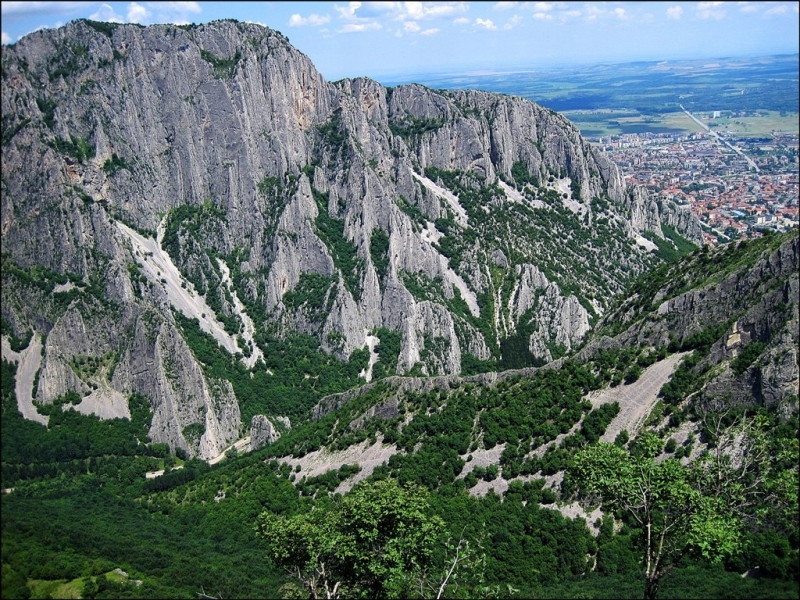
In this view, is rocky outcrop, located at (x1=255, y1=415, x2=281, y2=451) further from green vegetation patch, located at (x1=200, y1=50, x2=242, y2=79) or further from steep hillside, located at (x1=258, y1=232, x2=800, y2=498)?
green vegetation patch, located at (x1=200, y1=50, x2=242, y2=79)

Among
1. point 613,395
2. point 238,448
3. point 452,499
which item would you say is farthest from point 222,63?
point 452,499

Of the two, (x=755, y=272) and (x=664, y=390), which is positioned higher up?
(x=755, y=272)

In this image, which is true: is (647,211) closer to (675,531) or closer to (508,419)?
(508,419)

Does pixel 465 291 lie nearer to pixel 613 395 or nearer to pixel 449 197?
pixel 449 197

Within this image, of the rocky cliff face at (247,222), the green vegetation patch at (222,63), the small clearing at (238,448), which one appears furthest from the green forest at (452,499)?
the green vegetation patch at (222,63)

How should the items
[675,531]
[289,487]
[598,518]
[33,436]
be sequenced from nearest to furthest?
[675,531]
[598,518]
[289,487]
[33,436]

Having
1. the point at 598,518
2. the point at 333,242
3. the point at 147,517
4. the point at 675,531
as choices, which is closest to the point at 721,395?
the point at 598,518

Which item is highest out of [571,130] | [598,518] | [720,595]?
[571,130]
